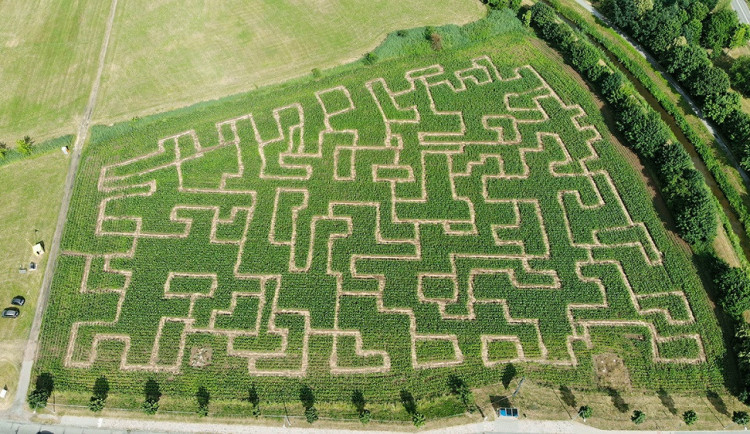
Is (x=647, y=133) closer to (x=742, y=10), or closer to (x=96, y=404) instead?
(x=742, y=10)

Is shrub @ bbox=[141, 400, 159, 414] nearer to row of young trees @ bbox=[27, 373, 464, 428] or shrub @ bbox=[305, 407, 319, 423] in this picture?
row of young trees @ bbox=[27, 373, 464, 428]

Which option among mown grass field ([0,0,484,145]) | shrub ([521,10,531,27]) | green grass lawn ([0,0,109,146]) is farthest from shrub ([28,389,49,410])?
shrub ([521,10,531,27])

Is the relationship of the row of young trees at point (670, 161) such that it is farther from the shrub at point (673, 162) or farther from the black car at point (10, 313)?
the black car at point (10, 313)

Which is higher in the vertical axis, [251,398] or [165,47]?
[165,47]

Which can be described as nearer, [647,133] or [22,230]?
[22,230]

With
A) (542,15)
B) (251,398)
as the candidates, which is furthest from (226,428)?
(542,15)

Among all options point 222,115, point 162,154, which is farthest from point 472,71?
point 162,154

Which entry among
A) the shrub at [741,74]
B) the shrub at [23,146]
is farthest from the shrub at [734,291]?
the shrub at [23,146]
